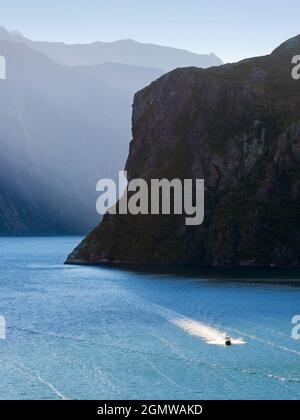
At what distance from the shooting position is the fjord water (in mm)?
86750

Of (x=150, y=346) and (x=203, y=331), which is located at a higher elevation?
(x=150, y=346)

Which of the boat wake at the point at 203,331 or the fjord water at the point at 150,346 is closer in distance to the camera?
the fjord water at the point at 150,346

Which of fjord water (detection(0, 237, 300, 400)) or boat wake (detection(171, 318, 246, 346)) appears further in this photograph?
boat wake (detection(171, 318, 246, 346))

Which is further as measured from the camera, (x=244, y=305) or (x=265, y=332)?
(x=244, y=305)

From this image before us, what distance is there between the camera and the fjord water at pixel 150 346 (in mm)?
86750

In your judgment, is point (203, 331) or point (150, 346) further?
point (203, 331)

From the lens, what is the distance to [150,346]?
110 m

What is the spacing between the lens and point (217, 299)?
540 ft
